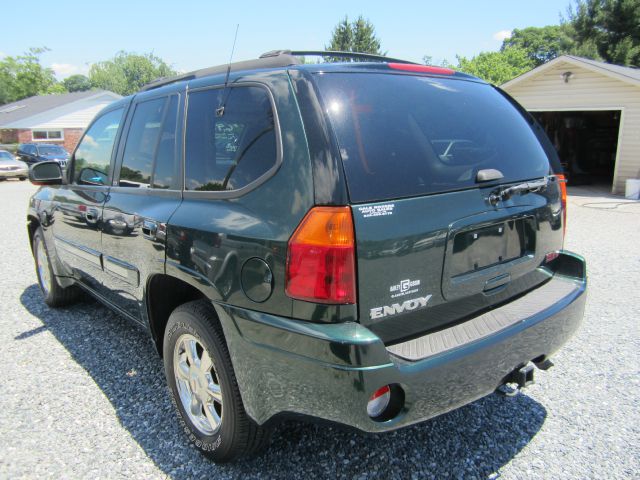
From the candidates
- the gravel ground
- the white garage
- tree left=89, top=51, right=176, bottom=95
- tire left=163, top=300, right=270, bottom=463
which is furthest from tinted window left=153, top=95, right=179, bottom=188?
tree left=89, top=51, right=176, bottom=95

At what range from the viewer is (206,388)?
Result: 2.40 metres

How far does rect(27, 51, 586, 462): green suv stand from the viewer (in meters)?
1.83

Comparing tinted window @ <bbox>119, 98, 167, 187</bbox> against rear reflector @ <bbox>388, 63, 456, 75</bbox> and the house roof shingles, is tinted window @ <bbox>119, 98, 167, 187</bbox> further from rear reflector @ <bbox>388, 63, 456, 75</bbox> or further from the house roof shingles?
the house roof shingles

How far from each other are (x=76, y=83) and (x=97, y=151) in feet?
440

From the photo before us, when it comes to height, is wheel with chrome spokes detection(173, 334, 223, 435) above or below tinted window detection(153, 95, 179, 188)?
below

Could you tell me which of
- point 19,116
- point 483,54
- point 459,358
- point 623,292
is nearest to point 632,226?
point 623,292

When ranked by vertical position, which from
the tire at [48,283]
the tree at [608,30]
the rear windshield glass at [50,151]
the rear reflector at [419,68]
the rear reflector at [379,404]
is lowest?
the tire at [48,283]

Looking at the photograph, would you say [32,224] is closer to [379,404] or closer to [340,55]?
[340,55]

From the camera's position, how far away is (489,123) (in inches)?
100

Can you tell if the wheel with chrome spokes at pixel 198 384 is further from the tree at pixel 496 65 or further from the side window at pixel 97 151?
the tree at pixel 496 65

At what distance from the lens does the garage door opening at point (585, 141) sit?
17.6m

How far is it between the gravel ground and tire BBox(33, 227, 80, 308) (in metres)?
0.46

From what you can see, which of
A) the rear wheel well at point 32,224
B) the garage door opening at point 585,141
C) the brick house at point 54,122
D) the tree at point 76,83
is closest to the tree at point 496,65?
the garage door opening at point 585,141

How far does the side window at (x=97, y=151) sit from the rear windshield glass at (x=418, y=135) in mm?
2063
